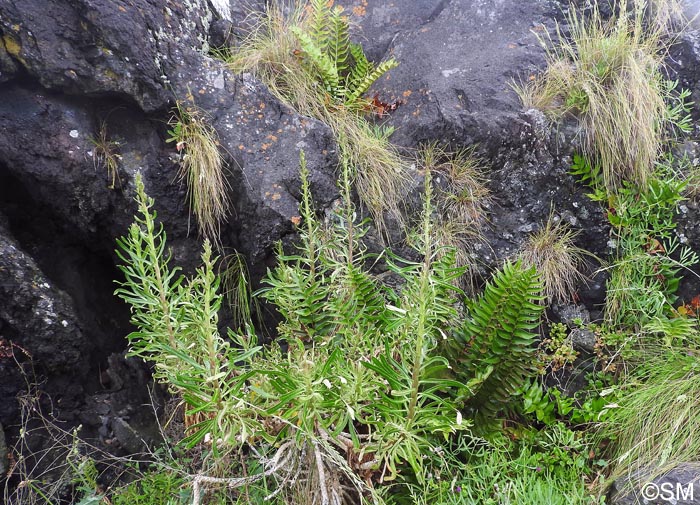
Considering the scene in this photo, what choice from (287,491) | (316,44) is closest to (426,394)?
(287,491)

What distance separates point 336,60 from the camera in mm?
4047

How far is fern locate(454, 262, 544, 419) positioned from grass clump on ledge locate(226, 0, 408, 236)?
1050mm

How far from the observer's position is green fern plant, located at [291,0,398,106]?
12.6 feet

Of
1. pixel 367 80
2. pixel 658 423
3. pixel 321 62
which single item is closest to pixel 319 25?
pixel 321 62

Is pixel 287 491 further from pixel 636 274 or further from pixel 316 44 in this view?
pixel 316 44

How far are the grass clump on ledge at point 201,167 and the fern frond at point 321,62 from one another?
98 centimetres

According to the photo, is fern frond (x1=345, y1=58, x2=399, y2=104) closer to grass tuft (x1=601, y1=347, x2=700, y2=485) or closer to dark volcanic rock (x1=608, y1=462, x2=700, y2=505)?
grass tuft (x1=601, y1=347, x2=700, y2=485)

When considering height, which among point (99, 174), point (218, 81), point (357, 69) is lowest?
point (99, 174)

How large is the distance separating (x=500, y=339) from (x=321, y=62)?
2403 millimetres

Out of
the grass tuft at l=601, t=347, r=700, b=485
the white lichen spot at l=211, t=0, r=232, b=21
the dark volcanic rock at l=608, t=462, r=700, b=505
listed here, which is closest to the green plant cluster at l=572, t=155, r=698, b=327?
the grass tuft at l=601, t=347, r=700, b=485

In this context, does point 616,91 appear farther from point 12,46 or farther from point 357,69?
point 12,46

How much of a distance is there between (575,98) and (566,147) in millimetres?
387

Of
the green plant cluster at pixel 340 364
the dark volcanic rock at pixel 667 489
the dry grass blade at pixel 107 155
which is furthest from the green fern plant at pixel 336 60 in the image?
the dark volcanic rock at pixel 667 489

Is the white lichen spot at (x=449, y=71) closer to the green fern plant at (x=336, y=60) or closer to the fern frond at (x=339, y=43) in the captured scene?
the green fern plant at (x=336, y=60)
